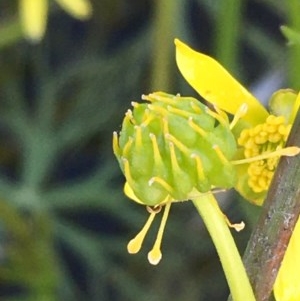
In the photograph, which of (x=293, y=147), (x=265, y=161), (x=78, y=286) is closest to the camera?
(x=293, y=147)

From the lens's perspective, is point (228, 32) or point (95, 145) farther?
point (95, 145)

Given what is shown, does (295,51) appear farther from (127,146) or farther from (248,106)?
(127,146)

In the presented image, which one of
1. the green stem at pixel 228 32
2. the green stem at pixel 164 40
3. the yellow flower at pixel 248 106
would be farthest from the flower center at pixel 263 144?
the green stem at pixel 164 40

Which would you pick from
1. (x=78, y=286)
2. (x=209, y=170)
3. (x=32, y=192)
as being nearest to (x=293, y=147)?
(x=209, y=170)

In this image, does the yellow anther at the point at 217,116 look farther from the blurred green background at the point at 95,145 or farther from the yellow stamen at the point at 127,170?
the blurred green background at the point at 95,145

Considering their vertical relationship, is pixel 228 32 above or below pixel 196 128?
above

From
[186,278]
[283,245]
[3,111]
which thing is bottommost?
[283,245]

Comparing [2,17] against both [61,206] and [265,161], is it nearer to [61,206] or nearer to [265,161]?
[61,206]

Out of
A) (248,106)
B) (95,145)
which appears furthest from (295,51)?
(95,145)
